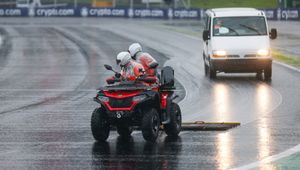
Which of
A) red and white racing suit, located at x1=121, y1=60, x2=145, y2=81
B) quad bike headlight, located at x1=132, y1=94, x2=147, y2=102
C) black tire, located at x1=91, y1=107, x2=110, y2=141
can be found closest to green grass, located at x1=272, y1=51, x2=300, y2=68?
red and white racing suit, located at x1=121, y1=60, x2=145, y2=81

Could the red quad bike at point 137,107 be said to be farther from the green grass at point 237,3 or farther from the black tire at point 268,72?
the green grass at point 237,3

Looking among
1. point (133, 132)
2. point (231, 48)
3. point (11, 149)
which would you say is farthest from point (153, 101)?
point (231, 48)

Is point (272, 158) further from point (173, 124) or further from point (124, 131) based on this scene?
point (124, 131)

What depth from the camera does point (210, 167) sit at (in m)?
12.1

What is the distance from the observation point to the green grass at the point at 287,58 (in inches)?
1364

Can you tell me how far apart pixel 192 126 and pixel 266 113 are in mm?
3048

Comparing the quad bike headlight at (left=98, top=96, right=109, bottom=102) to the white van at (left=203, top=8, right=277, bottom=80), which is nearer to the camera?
the quad bike headlight at (left=98, top=96, right=109, bottom=102)

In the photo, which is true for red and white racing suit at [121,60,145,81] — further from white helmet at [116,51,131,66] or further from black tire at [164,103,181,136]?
black tire at [164,103,181,136]

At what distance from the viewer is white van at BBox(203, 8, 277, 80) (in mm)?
27562

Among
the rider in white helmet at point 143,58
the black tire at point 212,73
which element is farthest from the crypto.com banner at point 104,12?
the rider in white helmet at point 143,58

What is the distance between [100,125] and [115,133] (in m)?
1.46

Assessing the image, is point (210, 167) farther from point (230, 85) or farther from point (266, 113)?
point (230, 85)

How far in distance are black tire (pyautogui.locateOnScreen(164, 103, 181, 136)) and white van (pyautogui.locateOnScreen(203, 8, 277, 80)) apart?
1233 centimetres

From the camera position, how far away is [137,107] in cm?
1437
